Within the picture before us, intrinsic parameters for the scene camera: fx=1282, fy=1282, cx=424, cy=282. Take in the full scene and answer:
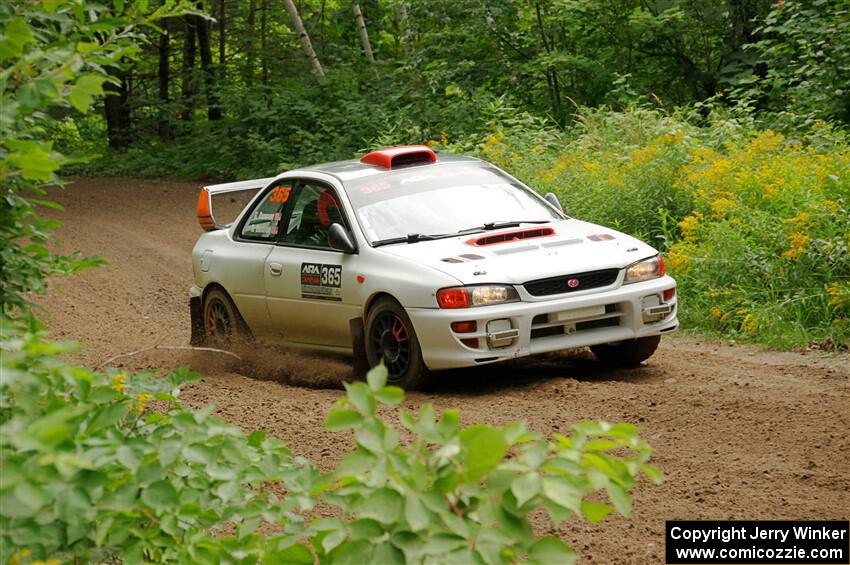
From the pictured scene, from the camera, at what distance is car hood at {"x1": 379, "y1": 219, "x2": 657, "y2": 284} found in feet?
28.5

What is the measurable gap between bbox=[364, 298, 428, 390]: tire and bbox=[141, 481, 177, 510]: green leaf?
18.6 ft

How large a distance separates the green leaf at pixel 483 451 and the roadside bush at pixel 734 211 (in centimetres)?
797

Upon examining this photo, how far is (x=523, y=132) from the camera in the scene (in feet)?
63.4

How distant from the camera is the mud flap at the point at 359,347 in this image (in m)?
9.34

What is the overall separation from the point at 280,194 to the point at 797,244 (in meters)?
4.41

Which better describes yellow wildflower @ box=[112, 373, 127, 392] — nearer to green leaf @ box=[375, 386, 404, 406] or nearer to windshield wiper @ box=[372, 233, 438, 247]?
green leaf @ box=[375, 386, 404, 406]

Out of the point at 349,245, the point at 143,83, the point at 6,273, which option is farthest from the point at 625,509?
the point at 143,83

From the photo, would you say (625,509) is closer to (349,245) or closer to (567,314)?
(567,314)

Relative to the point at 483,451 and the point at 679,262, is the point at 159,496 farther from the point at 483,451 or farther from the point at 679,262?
the point at 679,262

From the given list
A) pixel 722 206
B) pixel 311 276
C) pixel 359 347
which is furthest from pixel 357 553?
pixel 722 206

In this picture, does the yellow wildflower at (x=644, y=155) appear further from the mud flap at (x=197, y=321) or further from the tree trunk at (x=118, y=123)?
the tree trunk at (x=118, y=123)

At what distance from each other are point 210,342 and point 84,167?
23116 millimetres

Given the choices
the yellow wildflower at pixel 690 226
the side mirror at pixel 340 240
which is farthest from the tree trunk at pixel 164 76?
the side mirror at pixel 340 240

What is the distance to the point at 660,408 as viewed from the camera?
7949 mm
